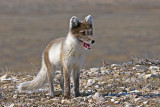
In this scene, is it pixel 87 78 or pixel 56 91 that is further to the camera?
pixel 87 78

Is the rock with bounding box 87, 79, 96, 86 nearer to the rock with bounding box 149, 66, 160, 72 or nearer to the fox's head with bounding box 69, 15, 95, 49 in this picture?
the rock with bounding box 149, 66, 160, 72

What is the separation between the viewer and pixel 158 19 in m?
51.3

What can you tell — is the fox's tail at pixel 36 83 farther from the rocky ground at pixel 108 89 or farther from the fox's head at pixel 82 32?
the fox's head at pixel 82 32

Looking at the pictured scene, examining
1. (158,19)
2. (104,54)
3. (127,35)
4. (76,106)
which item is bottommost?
(76,106)

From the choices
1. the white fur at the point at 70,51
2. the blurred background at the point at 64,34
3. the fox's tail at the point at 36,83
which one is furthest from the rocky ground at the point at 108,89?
the blurred background at the point at 64,34

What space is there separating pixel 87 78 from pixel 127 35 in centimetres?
2895

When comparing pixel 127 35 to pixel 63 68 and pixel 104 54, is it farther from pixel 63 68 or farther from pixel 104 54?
pixel 63 68

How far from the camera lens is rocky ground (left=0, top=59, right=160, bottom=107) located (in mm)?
7499

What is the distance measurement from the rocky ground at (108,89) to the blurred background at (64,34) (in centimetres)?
577

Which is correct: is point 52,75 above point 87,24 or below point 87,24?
below

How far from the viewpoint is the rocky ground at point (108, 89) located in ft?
24.6

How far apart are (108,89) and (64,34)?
29254mm

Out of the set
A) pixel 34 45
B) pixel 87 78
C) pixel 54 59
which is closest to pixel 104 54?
pixel 34 45

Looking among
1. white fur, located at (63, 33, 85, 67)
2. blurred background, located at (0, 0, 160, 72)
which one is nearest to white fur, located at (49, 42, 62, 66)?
white fur, located at (63, 33, 85, 67)
